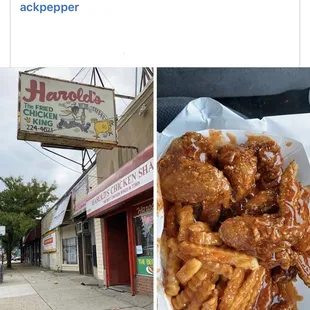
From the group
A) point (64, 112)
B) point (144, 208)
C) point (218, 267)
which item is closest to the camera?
point (218, 267)

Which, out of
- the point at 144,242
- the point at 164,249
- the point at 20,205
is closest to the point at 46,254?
the point at 20,205

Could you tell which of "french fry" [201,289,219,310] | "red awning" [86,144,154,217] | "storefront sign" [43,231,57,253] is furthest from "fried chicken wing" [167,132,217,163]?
"storefront sign" [43,231,57,253]

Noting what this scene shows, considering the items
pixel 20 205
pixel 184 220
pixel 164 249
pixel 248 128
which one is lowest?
pixel 164 249

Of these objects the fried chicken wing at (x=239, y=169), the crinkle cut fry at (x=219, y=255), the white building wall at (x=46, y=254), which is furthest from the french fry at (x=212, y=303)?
the white building wall at (x=46, y=254)

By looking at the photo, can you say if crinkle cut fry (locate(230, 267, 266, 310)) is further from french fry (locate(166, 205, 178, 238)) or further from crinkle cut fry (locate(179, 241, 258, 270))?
french fry (locate(166, 205, 178, 238))

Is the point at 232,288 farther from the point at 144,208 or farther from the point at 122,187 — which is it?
the point at 122,187
